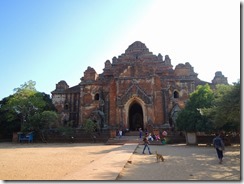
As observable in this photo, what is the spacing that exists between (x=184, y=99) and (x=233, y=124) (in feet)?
43.6

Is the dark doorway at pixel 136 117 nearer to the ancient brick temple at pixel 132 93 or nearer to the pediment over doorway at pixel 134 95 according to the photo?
the ancient brick temple at pixel 132 93

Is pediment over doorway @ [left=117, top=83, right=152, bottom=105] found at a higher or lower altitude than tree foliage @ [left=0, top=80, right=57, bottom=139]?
higher

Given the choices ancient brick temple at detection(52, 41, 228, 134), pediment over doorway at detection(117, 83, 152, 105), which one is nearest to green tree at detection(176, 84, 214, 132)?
ancient brick temple at detection(52, 41, 228, 134)

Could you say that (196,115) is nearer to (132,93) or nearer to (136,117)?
(132,93)

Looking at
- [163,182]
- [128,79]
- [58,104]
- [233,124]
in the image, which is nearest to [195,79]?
[128,79]

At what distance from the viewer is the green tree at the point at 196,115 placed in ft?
73.2

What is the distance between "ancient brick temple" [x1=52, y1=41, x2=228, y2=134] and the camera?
32969 millimetres

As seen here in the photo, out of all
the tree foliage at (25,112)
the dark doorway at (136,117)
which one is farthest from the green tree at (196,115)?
the tree foliage at (25,112)

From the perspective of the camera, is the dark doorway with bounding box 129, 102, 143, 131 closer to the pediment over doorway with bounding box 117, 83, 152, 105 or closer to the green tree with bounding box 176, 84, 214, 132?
the pediment over doorway with bounding box 117, 83, 152, 105

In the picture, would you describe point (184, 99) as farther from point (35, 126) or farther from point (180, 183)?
point (180, 183)

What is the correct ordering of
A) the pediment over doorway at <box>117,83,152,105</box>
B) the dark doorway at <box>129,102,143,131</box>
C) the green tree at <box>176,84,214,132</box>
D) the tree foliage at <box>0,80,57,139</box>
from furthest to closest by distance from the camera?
the dark doorway at <box>129,102,143,131</box>
the pediment over doorway at <box>117,83,152,105</box>
the tree foliage at <box>0,80,57,139</box>
the green tree at <box>176,84,214,132</box>

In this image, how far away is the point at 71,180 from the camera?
7.25 meters

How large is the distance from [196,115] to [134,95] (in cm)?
1144

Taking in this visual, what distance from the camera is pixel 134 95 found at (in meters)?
33.2
